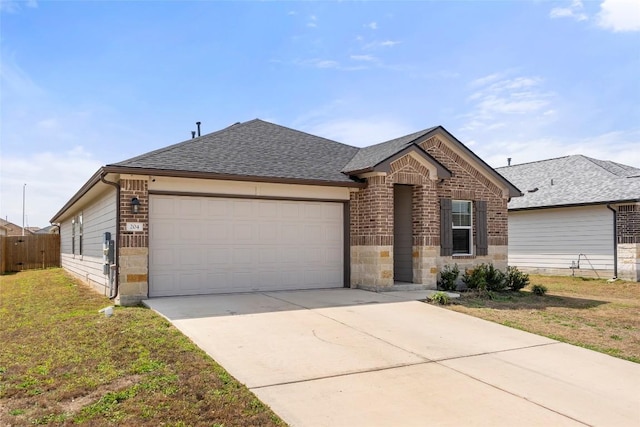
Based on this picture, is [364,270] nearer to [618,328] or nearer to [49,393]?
[618,328]

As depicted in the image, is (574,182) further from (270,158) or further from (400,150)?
(270,158)

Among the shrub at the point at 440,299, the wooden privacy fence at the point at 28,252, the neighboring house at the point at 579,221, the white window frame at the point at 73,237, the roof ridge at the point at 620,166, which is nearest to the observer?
the shrub at the point at 440,299

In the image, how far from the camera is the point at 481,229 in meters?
13.8

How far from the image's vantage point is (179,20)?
1084 centimetres

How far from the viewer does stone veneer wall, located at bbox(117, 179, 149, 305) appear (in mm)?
9492

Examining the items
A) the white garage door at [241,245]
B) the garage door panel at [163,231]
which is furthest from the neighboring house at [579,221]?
the garage door panel at [163,231]

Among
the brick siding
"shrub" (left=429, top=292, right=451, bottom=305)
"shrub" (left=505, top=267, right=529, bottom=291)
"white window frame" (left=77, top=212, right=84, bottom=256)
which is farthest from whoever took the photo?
"white window frame" (left=77, top=212, right=84, bottom=256)

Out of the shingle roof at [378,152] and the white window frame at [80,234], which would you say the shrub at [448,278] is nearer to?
the shingle roof at [378,152]

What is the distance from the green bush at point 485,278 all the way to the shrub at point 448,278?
41cm

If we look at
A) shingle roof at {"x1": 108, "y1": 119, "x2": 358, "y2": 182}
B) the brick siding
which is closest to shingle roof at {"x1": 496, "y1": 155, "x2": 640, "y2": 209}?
the brick siding

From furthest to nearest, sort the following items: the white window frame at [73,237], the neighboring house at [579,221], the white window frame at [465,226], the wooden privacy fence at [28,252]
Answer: the wooden privacy fence at [28,252] → the white window frame at [73,237] → the neighboring house at [579,221] → the white window frame at [465,226]

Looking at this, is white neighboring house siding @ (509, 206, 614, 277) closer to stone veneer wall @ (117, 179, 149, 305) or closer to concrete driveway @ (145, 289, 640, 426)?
concrete driveway @ (145, 289, 640, 426)

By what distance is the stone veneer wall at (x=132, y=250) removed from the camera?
9.49 m

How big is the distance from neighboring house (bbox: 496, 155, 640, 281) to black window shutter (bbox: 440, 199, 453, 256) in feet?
26.6
